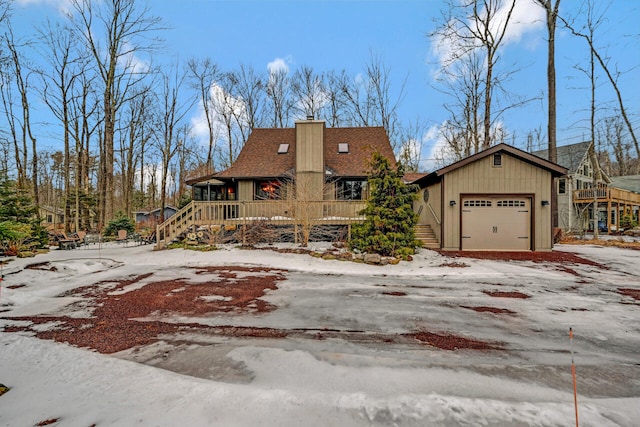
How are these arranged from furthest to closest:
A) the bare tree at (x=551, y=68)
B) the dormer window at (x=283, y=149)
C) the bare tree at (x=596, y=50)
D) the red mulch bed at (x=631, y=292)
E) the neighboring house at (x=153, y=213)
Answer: the neighboring house at (x=153, y=213)
the dormer window at (x=283, y=149)
the bare tree at (x=596, y=50)
the bare tree at (x=551, y=68)
the red mulch bed at (x=631, y=292)

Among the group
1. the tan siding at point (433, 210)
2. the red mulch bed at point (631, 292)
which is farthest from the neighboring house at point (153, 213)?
the red mulch bed at point (631, 292)

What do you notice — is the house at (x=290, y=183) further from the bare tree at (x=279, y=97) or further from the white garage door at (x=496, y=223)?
the bare tree at (x=279, y=97)

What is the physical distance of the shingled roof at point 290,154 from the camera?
16.0 meters

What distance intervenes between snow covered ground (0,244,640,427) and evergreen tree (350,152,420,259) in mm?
4157

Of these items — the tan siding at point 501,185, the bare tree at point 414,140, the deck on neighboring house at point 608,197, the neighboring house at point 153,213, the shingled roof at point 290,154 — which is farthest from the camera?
the bare tree at point 414,140

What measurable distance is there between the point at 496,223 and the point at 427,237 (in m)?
2.86

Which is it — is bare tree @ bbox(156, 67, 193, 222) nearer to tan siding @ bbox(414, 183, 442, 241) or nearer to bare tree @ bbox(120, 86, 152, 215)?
bare tree @ bbox(120, 86, 152, 215)

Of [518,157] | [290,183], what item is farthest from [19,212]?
[518,157]

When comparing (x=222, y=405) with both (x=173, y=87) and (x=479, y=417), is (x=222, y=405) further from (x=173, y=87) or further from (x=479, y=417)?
(x=173, y=87)

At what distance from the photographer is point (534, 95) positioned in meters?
17.8

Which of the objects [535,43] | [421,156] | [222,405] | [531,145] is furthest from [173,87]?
[531,145]

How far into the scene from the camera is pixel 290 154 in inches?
693

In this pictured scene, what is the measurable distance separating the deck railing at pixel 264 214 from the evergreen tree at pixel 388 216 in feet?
4.24

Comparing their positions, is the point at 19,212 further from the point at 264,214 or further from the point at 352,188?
the point at 352,188
